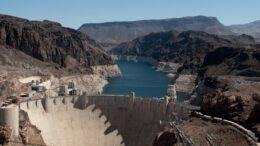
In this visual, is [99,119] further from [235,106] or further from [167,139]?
[235,106]

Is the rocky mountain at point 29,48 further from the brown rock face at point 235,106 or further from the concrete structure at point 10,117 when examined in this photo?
the brown rock face at point 235,106

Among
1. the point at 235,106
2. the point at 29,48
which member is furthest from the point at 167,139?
the point at 29,48

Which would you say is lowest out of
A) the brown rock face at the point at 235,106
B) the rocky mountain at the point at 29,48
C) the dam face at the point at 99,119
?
the dam face at the point at 99,119

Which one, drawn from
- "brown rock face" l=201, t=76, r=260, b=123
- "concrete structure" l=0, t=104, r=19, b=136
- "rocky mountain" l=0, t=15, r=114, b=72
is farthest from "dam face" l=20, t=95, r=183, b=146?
"rocky mountain" l=0, t=15, r=114, b=72

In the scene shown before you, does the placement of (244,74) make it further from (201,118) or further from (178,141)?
(178,141)

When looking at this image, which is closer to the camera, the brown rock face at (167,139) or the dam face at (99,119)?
the brown rock face at (167,139)

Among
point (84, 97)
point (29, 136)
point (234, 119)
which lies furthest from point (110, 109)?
point (234, 119)

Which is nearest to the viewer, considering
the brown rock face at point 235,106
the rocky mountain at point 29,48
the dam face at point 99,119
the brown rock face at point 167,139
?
the brown rock face at point 235,106

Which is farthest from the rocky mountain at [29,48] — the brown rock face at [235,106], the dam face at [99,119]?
the brown rock face at [235,106]
